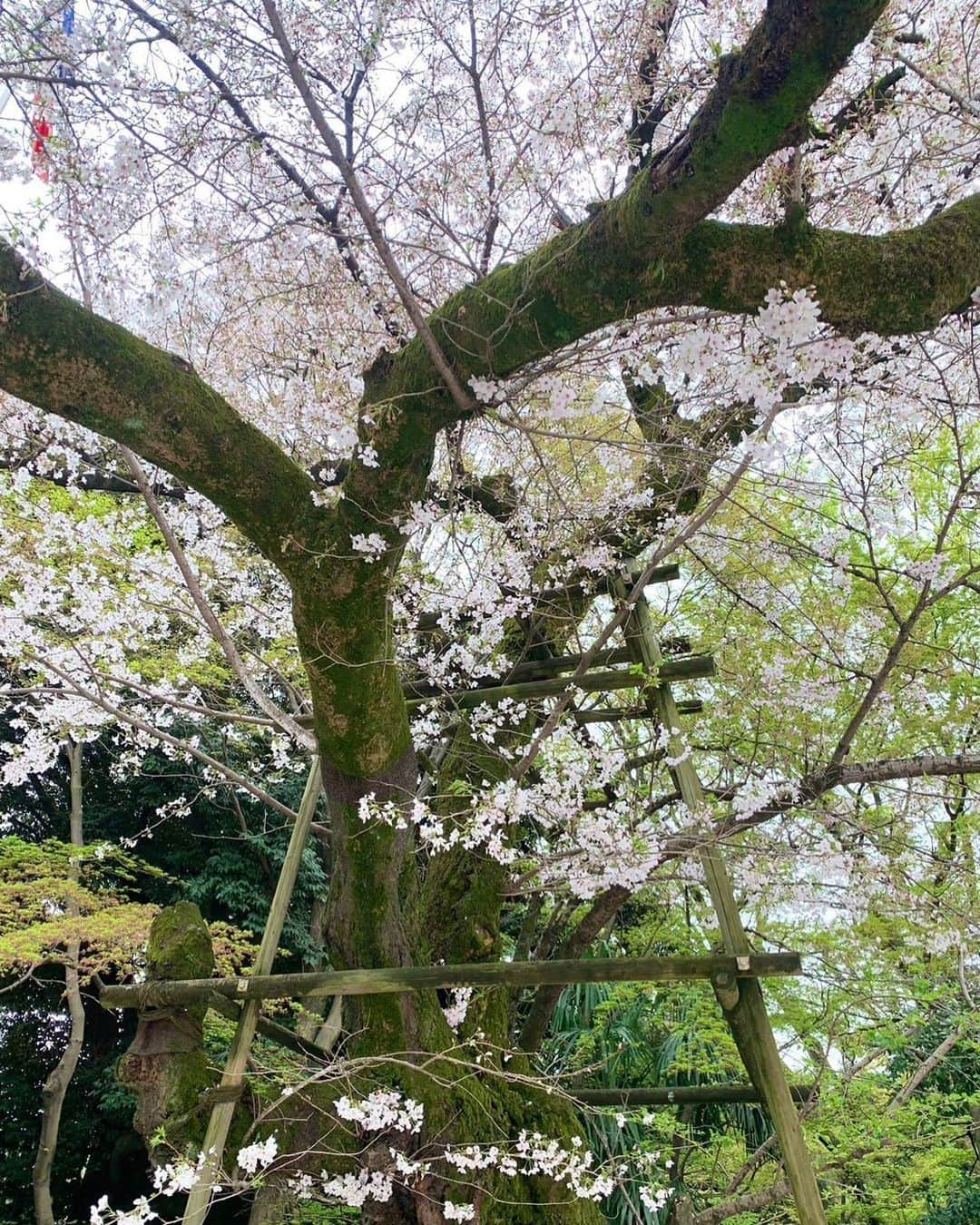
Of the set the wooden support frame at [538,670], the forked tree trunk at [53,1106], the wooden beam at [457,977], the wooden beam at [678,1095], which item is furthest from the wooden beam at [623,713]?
the forked tree trunk at [53,1106]

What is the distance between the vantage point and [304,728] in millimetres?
3604

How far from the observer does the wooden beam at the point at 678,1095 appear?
3.32 m

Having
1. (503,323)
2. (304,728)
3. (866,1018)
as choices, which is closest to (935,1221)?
(866,1018)

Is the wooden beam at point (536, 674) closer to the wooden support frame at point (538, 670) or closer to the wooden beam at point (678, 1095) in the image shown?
the wooden support frame at point (538, 670)

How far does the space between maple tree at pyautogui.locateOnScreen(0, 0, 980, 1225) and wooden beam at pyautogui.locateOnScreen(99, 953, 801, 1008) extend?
261 mm

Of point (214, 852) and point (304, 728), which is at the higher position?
point (214, 852)

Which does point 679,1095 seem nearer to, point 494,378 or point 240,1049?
point 240,1049

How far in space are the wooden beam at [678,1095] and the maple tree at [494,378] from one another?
409 mm

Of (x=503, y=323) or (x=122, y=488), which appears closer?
(x=503, y=323)

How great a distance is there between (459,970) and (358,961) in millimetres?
511

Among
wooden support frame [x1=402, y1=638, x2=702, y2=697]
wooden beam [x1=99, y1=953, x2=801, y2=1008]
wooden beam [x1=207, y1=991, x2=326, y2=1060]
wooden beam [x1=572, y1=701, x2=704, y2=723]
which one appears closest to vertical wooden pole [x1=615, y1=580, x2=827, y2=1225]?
wooden beam [x1=99, y1=953, x2=801, y2=1008]

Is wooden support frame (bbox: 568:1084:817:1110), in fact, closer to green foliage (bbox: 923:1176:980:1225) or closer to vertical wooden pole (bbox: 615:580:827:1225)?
vertical wooden pole (bbox: 615:580:827:1225)

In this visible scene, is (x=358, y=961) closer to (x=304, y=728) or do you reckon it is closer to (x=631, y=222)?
(x=304, y=728)

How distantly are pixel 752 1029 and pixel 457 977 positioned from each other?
94cm
